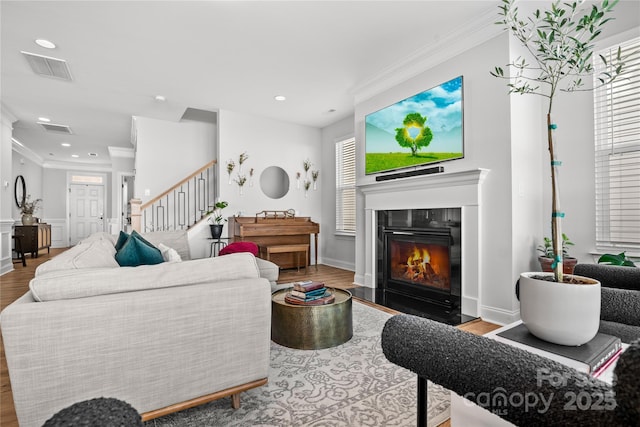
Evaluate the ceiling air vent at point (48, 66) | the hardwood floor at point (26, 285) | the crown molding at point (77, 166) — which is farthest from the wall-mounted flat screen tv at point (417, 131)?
the crown molding at point (77, 166)

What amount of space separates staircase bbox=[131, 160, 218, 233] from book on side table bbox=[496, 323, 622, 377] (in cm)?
530

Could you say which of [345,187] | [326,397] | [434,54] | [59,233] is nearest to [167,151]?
[345,187]

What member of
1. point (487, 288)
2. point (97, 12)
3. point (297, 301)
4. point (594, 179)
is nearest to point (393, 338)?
point (297, 301)

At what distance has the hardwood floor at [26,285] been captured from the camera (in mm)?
1640

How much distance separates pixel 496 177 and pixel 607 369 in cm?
210

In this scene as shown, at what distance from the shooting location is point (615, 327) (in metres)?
1.39

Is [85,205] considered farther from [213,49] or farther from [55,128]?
[213,49]

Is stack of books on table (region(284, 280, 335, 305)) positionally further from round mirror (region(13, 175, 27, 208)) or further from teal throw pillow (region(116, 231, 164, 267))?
round mirror (region(13, 175, 27, 208))

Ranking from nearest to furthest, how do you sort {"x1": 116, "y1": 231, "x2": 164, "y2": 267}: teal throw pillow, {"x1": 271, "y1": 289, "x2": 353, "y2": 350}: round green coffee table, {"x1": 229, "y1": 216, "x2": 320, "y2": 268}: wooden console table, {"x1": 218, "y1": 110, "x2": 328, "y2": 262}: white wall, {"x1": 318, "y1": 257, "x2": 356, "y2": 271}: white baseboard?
{"x1": 116, "y1": 231, "x2": 164, "y2": 267}: teal throw pillow
{"x1": 271, "y1": 289, "x2": 353, "y2": 350}: round green coffee table
{"x1": 229, "y1": 216, "x2": 320, "y2": 268}: wooden console table
{"x1": 218, "y1": 110, "x2": 328, "y2": 262}: white wall
{"x1": 318, "y1": 257, "x2": 356, "y2": 271}: white baseboard

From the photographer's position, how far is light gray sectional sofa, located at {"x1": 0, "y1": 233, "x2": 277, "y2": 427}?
43.8 inches

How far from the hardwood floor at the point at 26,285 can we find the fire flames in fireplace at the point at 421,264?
1.97 feet

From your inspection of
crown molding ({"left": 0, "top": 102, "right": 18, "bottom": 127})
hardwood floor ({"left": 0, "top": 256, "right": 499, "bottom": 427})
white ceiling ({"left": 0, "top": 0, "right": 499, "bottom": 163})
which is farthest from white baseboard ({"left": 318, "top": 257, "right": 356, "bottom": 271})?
crown molding ({"left": 0, "top": 102, "right": 18, "bottom": 127})

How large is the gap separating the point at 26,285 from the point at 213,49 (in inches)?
164

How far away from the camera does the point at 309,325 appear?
2242mm
